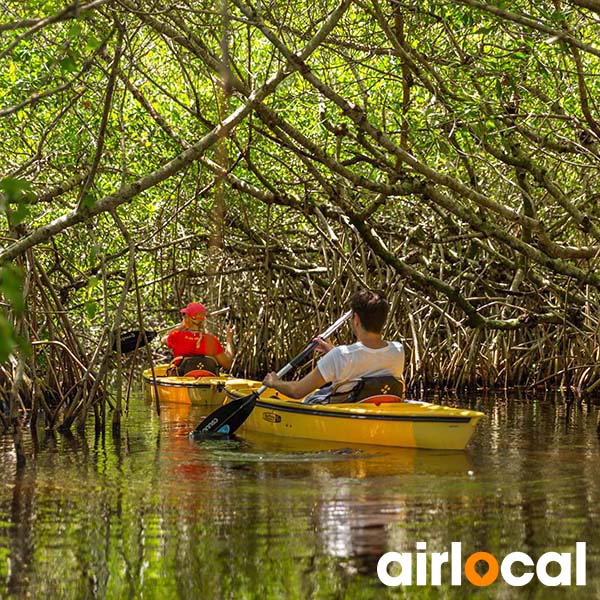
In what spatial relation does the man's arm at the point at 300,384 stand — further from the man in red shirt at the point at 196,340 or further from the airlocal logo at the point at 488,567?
the airlocal logo at the point at 488,567

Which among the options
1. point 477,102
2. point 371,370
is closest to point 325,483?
point 371,370

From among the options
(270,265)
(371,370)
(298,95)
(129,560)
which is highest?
(298,95)

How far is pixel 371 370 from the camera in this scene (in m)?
8.79

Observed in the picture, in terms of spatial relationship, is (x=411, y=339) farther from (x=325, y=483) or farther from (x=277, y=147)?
(x=325, y=483)

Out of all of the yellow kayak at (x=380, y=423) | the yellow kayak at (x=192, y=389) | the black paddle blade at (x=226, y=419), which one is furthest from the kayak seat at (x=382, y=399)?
the yellow kayak at (x=192, y=389)

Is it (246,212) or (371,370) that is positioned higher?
(246,212)

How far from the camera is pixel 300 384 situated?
907cm

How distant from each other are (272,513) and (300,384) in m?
3.13

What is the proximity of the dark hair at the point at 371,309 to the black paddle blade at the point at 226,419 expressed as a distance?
1.46m

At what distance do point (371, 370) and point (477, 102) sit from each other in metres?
2.02

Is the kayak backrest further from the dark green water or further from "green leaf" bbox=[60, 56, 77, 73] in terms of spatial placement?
"green leaf" bbox=[60, 56, 77, 73]

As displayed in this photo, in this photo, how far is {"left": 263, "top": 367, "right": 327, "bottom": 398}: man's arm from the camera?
8930 mm

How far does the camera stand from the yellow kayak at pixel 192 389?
12227 mm

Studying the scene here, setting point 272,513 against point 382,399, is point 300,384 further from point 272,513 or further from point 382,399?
point 272,513
